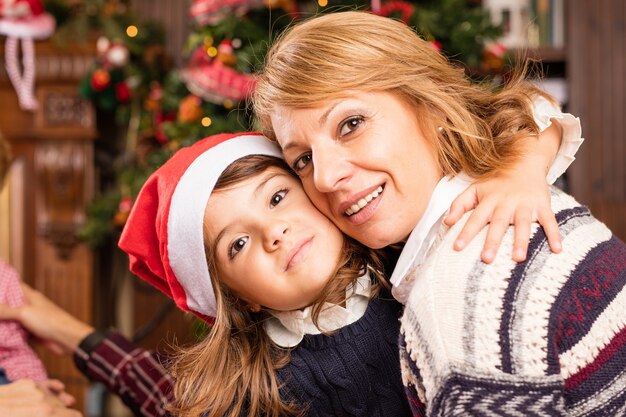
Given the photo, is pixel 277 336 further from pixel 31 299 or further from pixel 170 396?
pixel 31 299

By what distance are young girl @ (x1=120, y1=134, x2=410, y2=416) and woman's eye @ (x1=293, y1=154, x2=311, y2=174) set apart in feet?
0.18

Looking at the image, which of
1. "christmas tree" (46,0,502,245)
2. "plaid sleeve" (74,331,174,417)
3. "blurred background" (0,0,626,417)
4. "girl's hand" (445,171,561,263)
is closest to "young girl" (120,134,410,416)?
"girl's hand" (445,171,561,263)

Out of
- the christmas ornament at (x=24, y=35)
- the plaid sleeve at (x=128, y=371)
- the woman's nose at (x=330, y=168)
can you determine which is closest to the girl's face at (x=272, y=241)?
the woman's nose at (x=330, y=168)

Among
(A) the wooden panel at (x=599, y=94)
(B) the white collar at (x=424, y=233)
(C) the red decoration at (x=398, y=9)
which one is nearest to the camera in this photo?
(B) the white collar at (x=424, y=233)

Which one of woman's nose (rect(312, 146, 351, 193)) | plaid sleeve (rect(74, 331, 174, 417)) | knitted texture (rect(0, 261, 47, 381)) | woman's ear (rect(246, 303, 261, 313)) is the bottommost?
plaid sleeve (rect(74, 331, 174, 417))

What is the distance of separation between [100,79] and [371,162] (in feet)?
6.27

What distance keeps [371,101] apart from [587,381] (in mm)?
505

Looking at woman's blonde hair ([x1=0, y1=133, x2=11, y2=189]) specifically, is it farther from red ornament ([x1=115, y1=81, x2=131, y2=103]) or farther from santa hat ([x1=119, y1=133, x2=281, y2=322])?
red ornament ([x1=115, y1=81, x2=131, y2=103])

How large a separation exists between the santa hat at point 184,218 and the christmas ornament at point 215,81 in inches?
39.8

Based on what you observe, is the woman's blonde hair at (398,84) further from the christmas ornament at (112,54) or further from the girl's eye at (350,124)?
the christmas ornament at (112,54)

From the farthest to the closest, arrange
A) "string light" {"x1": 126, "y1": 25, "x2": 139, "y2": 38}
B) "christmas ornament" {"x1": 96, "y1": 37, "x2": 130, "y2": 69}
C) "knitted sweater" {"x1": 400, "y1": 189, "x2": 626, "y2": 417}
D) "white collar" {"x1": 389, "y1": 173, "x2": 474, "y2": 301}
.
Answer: "string light" {"x1": 126, "y1": 25, "x2": 139, "y2": 38}
"christmas ornament" {"x1": 96, "y1": 37, "x2": 130, "y2": 69}
"white collar" {"x1": 389, "y1": 173, "x2": 474, "y2": 301}
"knitted sweater" {"x1": 400, "y1": 189, "x2": 626, "y2": 417}

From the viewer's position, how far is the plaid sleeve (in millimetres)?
1772

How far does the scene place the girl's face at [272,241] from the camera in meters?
1.22

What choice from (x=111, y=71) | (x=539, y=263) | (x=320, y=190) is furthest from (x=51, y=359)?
(x=539, y=263)
